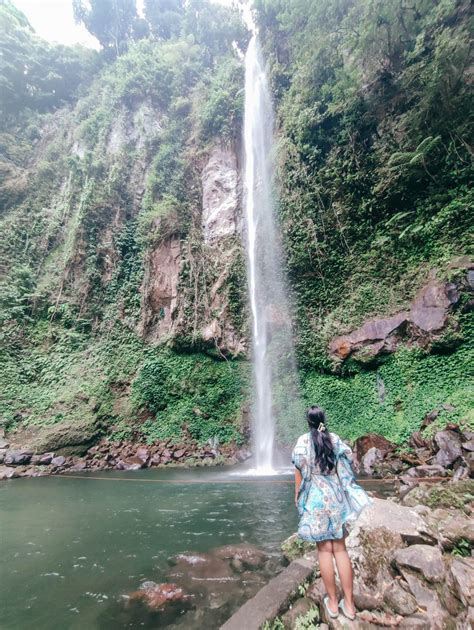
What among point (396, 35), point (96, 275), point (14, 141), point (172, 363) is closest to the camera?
point (396, 35)

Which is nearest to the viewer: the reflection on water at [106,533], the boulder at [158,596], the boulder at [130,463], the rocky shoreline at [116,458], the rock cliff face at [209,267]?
the boulder at [158,596]

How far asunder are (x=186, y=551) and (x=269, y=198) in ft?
43.2

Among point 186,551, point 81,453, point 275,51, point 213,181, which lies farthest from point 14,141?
point 186,551

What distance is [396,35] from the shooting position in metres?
10.5

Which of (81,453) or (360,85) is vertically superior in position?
(360,85)

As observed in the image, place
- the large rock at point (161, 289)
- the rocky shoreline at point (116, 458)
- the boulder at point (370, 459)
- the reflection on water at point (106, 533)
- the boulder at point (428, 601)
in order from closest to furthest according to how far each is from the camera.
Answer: the boulder at point (428, 601), the reflection on water at point (106, 533), the boulder at point (370, 459), the rocky shoreline at point (116, 458), the large rock at point (161, 289)

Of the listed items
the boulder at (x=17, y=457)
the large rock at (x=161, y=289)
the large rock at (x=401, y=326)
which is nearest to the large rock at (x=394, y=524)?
the large rock at (x=401, y=326)

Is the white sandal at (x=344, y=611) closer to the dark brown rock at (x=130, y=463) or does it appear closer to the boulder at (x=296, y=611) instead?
the boulder at (x=296, y=611)

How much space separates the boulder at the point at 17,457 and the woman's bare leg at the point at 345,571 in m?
11.7

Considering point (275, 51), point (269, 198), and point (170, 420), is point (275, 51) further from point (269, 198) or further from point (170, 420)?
point (170, 420)

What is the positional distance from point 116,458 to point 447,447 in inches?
399

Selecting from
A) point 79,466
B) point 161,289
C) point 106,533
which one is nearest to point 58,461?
point 79,466

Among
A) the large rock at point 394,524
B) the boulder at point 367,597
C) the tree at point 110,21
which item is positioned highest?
the tree at point 110,21

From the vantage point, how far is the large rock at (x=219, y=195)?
14758mm
